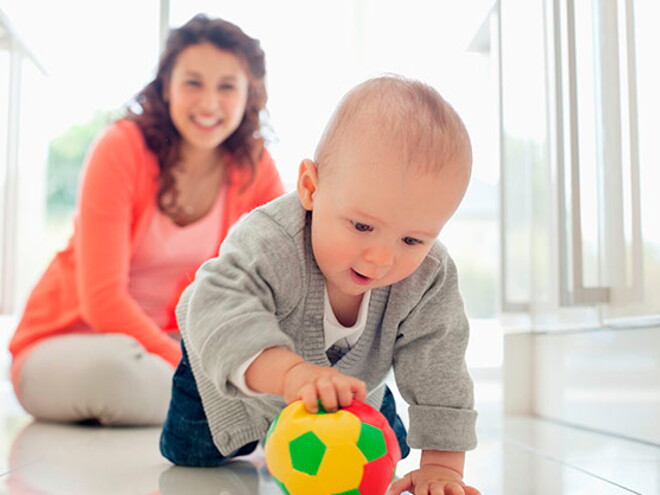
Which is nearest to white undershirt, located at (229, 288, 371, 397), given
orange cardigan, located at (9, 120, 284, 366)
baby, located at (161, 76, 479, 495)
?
baby, located at (161, 76, 479, 495)

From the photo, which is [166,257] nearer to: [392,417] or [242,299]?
[392,417]

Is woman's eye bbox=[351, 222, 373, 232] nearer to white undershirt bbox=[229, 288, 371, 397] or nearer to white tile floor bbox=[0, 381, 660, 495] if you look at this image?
white undershirt bbox=[229, 288, 371, 397]

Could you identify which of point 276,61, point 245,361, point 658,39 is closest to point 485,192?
point 276,61

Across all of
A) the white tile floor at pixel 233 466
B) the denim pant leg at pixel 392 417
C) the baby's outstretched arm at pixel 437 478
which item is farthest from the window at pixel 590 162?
the baby's outstretched arm at pixel 437 478

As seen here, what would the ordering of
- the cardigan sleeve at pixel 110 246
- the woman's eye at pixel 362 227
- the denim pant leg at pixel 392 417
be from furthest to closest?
the cardigan sleeve at pixel 110 246, the denim pant leg at pixel 392 417, the woman's eye at pixel 362 227

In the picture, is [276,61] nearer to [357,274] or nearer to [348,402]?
[357,274]

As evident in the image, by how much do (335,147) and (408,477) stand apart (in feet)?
1.24

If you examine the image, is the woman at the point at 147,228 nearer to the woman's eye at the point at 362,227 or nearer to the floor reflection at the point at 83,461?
the floor reflection at the point at 83,461

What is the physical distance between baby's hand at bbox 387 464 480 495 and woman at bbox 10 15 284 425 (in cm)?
83

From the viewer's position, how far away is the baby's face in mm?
788

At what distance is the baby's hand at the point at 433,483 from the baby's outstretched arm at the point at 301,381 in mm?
160

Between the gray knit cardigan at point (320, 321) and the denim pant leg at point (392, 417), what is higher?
Answer: the gray knit cardigan at point (320, 321)

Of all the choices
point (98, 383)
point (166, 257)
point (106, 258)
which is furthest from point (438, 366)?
point (166, 257)

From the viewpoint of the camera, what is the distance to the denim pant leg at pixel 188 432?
3.47 ft
